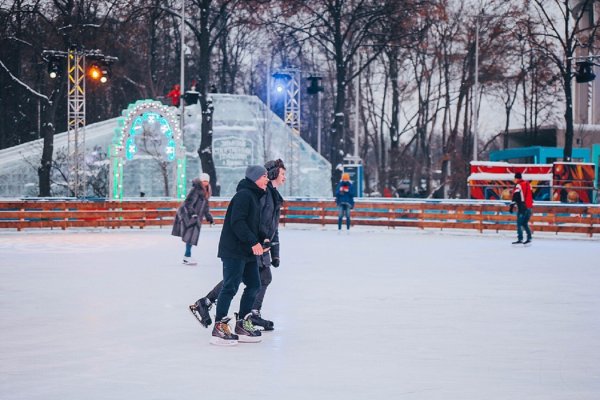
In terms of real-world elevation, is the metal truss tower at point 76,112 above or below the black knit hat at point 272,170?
above

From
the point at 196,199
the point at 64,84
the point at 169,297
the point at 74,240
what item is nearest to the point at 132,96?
the point at 64,84

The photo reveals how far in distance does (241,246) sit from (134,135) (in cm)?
2439

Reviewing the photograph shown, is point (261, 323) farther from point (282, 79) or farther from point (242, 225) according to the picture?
point (282, 79)

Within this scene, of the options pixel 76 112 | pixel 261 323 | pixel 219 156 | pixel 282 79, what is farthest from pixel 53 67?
pixel 261 323

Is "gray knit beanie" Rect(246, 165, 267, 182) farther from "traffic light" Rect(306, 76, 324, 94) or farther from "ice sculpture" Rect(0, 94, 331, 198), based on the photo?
"ice sculpture" Rect(0, 94, 331, 198)

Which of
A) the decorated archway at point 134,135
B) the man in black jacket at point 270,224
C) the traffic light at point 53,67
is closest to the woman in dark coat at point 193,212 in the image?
the man in black jacket at point 270,224

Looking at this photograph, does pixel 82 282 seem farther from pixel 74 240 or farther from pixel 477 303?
pixel 74 240

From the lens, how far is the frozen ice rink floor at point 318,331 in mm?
7223

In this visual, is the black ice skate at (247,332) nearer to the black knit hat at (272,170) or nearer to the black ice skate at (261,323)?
the black ice skate at (261,323)

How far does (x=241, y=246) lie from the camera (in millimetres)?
8953

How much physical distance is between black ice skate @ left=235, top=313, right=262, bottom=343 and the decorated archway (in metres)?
22.9

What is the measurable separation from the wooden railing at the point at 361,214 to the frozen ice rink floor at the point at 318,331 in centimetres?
856

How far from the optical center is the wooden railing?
28031 mm

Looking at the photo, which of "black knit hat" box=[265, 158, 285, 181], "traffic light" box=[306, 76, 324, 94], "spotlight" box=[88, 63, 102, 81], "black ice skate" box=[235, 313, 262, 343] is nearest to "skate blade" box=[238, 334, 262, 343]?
"black ice skate" box=[235, 313, 262, 343]
